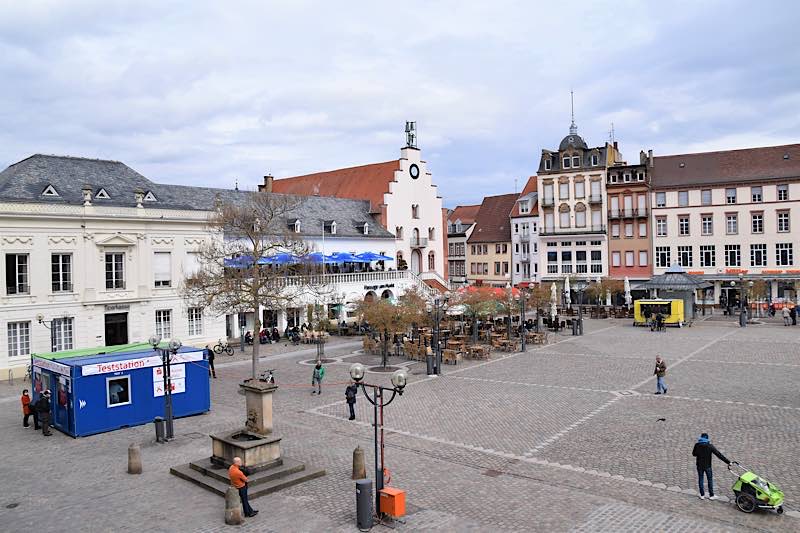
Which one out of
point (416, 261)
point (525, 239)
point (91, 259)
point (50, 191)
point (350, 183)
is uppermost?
point (350, 183)

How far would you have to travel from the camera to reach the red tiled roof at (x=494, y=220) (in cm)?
7788

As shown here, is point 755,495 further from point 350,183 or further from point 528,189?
point 528,189

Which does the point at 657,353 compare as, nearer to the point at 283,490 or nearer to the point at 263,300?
the point at 263,300

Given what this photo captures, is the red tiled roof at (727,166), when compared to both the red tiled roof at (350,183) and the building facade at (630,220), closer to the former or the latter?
the building facade at (630,220)

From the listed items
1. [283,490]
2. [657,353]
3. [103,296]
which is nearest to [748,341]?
[657,353]

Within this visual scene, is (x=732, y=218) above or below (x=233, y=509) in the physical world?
above

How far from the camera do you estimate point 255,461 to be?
1516 centimetres

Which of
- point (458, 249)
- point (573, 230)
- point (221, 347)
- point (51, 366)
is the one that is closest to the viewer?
point (51, 366)

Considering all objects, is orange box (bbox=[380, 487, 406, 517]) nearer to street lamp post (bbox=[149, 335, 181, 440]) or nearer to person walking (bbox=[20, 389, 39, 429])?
street lamp post (bbox=[149, 335, 181, 440])

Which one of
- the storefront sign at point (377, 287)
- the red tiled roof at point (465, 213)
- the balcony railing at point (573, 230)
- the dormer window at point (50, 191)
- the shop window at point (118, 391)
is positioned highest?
the red tiled roof at point (465, 213)

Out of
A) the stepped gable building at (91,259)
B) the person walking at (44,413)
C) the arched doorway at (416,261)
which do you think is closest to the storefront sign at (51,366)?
the person walking at (44,413)

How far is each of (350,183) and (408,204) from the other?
7216 mm

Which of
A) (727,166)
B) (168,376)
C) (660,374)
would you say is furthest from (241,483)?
(727,166)

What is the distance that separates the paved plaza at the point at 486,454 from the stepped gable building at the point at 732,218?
3420cm
